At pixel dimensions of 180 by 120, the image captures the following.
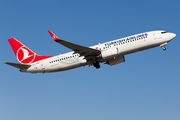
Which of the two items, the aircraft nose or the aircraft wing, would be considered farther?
the aircraft nose

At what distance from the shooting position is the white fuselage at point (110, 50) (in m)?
44.7

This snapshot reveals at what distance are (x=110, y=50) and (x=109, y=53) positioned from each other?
21.7 inches

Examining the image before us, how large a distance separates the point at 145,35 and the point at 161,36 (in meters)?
2.77

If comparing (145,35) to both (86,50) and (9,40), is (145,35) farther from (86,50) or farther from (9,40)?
(9,40)

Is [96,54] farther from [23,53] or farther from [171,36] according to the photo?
[23,53]

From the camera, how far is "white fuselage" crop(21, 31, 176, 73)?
44688 millimetres

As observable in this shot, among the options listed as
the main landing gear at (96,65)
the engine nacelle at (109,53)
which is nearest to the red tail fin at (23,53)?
the main landing gear at (96,65)

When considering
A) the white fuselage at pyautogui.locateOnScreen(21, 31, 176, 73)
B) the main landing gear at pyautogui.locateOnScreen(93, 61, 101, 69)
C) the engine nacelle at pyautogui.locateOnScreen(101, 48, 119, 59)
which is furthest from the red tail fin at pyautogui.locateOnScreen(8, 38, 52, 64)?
the engine nacelle at pyautogui.locateOnScreen(101, 48, 119, 59)

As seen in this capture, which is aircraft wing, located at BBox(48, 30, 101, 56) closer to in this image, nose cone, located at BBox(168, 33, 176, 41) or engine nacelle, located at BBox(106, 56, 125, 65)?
engine nacelle, located at BBox(106, 56, 125, 65)

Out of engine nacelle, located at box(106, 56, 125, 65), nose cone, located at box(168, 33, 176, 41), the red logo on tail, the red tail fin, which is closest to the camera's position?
nose cone, located at box(168, 33, 176, 41)

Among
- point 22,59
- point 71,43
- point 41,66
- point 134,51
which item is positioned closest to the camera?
point 71,43

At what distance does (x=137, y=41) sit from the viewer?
44.7m

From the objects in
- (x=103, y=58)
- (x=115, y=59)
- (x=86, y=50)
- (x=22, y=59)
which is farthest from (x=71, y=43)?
(x=22, y=59)

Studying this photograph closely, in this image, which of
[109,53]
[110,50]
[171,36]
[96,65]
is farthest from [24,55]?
[171,36]
